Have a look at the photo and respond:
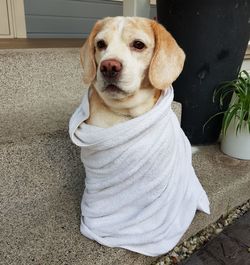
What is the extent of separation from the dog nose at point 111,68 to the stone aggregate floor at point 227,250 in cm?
87

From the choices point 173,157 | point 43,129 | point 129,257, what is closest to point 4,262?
point 129,257

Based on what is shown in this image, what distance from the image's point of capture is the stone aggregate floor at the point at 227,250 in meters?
1.38

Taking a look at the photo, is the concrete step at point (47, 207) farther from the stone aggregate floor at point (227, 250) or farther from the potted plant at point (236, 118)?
the potted plant at point (236, 118)

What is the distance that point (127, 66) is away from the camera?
101cm

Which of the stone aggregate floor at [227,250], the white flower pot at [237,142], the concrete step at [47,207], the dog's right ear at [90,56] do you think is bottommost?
the stone aggregate floor at [227,250]

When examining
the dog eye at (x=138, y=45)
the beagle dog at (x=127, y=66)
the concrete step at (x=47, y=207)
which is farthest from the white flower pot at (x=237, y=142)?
the dog eye at (x=138, y=45)

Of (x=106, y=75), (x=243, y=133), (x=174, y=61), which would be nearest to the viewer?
(x=106, y=75)

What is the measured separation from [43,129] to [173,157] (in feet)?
1.91

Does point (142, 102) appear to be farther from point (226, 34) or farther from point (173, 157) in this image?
point (226, 34)

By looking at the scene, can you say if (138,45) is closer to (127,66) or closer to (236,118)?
(127,66)

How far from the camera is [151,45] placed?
3.58 feet

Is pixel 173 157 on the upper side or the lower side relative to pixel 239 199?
upper

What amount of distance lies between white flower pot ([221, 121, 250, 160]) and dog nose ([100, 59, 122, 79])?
111cm

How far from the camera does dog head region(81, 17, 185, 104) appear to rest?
1.02 metres
